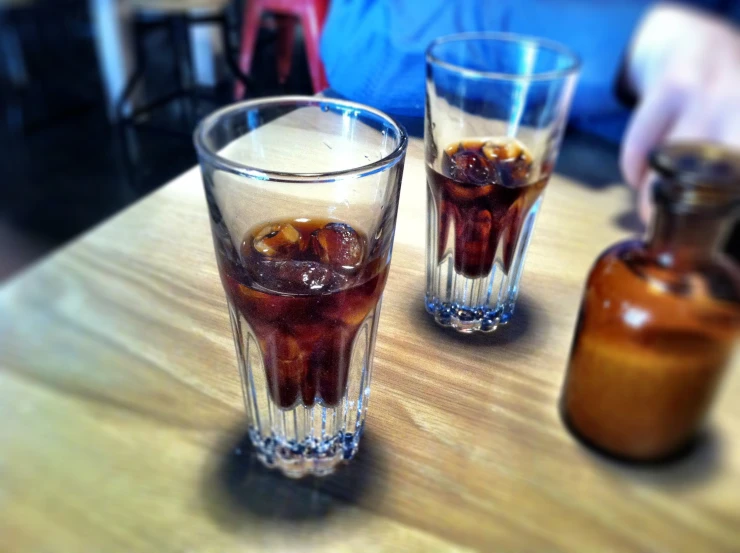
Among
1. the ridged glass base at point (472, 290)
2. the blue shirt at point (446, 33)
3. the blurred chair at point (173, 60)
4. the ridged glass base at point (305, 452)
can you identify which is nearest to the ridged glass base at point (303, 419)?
the ridged glass base at point (305, 452)

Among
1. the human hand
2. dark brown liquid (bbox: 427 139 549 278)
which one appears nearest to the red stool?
dark brown liquid (bbox: 427 139 549 278)

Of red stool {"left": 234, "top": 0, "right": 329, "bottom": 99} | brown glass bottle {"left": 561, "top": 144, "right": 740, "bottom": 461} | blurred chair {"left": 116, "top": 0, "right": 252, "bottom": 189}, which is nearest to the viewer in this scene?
brown glass bottle {"left": 561, "top": 144, "right": 740, "bottom": 461}

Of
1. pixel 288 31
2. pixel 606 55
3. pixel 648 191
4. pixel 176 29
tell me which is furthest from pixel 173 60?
pixel 648 191

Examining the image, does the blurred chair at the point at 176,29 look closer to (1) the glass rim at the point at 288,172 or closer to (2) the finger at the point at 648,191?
(1) the glass rim at the point at 288,172

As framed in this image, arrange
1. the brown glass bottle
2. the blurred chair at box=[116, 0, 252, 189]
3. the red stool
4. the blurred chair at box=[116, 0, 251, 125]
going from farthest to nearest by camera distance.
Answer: the blurred chair at box=[116, 0, 251, 125] < the blurred chair at box=[116, 0, 252, 189] < the red stool < the brown glass bottle

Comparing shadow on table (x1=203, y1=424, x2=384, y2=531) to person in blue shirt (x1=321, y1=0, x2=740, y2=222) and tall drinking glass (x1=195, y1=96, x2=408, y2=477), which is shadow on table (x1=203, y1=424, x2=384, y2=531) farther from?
person in blue shirt (x1=321, y1=0, x2=740, y2=222)

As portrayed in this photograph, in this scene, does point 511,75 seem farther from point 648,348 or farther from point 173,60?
point 173,60
